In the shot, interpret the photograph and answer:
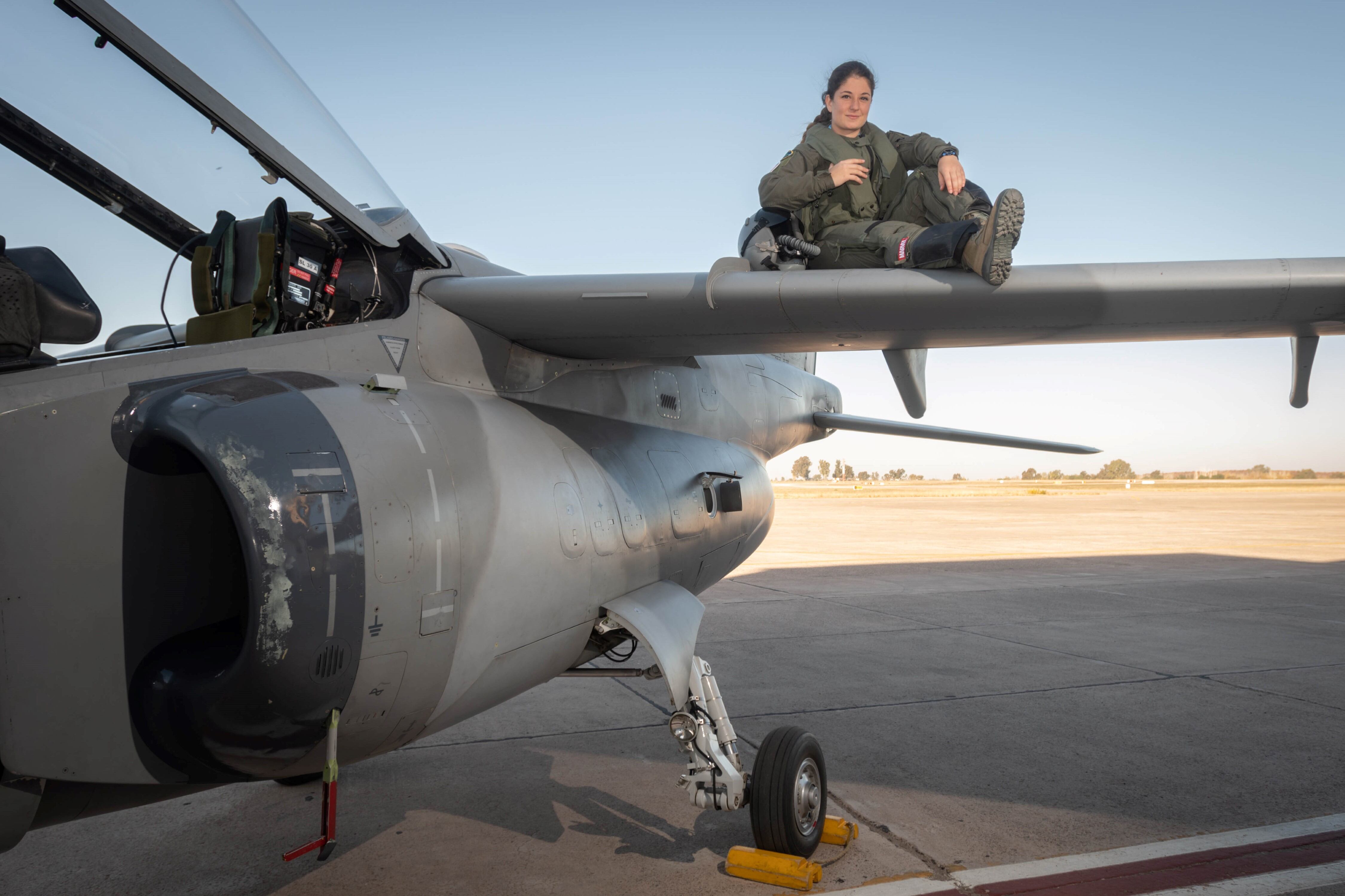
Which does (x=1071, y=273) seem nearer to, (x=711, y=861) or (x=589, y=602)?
(x=589, y=602)

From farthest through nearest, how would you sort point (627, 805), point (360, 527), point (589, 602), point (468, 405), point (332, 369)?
point (627, 805) → point (589, 602) → point (468, 405) → point (332, 369) → point (360, 527)

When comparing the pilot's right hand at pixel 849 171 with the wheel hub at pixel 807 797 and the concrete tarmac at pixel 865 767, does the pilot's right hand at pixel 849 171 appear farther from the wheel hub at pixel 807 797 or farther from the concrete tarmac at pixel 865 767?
the concrete tarmac at pixel 865 767

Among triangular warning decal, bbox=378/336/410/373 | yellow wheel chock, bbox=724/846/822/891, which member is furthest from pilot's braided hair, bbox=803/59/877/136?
yellow wheel chock, bbox=724/846/822/891

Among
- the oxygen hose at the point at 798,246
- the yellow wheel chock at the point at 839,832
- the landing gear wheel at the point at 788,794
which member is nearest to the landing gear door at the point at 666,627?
the landing gear wheel at the point at 788,794

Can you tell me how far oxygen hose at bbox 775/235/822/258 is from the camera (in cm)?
377

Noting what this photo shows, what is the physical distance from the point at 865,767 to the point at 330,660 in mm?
3639

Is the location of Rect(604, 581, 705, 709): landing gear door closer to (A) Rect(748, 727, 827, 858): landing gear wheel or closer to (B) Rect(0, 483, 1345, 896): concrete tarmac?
(A) Rect(748, 727, 827, 858): landing gear wheel

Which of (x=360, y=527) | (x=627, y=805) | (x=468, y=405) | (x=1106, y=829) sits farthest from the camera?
(x=627, y=805)

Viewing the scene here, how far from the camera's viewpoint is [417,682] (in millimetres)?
2785

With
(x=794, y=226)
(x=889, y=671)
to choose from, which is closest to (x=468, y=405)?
(x=794, y=226)

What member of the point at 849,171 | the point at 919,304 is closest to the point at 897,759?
the point at 919,304

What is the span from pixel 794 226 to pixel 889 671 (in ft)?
16.1

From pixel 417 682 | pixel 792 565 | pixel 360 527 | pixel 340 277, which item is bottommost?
pixel 792 565

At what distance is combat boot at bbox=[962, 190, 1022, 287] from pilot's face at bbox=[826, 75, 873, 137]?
37.4 inches
